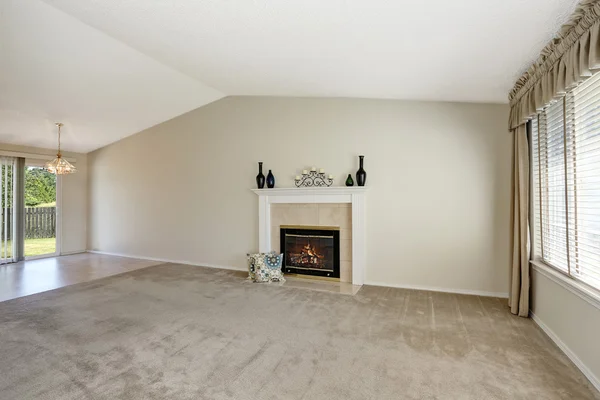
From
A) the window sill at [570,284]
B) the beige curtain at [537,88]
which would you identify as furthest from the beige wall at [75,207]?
the window sill at [570,284]

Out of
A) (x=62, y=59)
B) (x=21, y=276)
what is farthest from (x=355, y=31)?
(x=21, y=276)

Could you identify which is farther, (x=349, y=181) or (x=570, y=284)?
(x=349, y=181)

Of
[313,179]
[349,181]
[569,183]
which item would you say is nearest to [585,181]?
[569,183]

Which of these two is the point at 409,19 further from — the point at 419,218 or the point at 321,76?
the point at 419,218

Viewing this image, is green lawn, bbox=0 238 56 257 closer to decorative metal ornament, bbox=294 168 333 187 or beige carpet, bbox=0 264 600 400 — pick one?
beige carpet, bbox=0 264 600 400

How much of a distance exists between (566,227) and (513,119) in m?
1.33

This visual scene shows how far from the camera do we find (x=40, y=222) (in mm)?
6723

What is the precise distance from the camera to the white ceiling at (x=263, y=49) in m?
2.26

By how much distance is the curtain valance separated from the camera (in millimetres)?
1829

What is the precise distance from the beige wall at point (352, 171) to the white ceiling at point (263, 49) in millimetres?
401

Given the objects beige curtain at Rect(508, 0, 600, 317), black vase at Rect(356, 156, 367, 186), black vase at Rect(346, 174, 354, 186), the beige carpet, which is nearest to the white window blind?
beige curtain at Rect(508, 0, 600, 317)

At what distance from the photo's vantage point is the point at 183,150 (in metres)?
6.01

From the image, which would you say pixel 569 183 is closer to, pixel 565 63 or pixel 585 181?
pixel 585 181

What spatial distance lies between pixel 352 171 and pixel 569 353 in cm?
305
